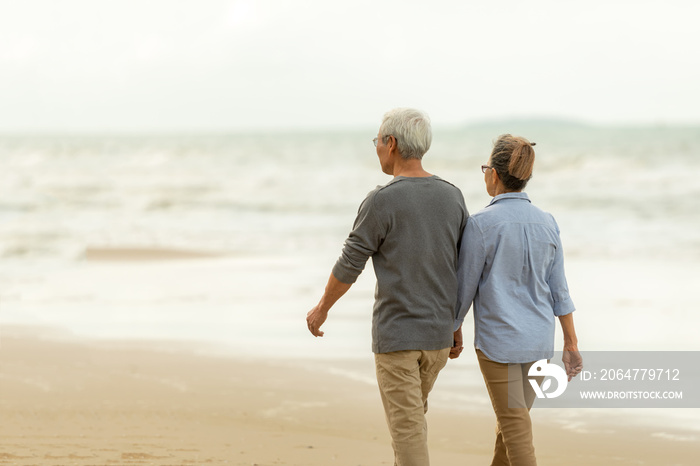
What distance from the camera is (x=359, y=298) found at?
353 inches

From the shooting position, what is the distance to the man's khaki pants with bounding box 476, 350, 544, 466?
312cm

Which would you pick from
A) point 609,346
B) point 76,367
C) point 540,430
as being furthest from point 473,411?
point 76,367

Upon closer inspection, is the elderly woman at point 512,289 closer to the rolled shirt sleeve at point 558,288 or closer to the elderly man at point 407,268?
the rolled shirt sleeve at point 558,288

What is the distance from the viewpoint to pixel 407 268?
10.2ft

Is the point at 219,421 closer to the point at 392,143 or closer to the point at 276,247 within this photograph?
the point at 392,143

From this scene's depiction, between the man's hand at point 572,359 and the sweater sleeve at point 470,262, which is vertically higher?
the sweater sleeve at point 470,262

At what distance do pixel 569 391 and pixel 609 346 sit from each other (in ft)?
4.92

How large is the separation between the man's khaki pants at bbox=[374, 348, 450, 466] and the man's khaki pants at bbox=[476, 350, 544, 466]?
265 mm

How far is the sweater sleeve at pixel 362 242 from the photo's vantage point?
3.09 meters

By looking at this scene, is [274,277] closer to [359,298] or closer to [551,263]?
[359,298]

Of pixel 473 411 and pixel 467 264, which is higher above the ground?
pixel 467 264

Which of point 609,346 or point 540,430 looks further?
point 609,346

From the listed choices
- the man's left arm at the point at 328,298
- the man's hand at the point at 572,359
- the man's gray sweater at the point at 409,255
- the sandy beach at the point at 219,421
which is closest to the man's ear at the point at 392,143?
the man's gray sweater at the point at 409,255

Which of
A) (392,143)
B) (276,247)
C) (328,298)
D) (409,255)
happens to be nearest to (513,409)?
Answer: (409,255)
